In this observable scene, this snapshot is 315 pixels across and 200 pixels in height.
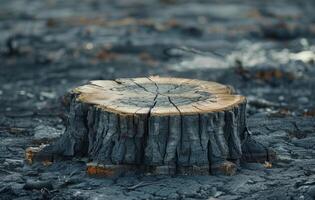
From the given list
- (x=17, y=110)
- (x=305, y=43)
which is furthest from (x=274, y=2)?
(x=17, y=110)

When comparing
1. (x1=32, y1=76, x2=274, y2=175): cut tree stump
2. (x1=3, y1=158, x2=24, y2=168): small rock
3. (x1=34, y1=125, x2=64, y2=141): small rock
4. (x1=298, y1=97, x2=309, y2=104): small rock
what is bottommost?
(x1=3, y1=158, x2=24, y2=168): small rock

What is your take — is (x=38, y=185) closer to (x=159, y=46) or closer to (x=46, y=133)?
(x=46, y=133)

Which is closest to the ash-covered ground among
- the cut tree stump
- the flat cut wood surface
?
the cut tree stump

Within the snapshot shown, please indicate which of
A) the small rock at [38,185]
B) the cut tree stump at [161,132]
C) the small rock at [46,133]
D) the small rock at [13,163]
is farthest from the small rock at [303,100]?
the small rock at [38,185]

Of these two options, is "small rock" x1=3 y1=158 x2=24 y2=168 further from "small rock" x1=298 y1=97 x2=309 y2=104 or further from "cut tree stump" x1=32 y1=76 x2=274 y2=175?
"small rock" x1=298 y1=97 x2=309 y2=104

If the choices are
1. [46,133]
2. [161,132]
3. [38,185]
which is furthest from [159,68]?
[38,185]

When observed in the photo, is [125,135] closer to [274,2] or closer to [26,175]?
[26,175]
